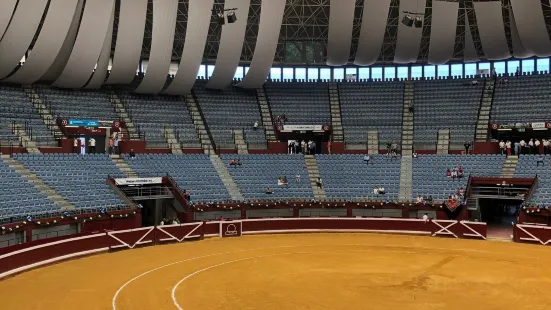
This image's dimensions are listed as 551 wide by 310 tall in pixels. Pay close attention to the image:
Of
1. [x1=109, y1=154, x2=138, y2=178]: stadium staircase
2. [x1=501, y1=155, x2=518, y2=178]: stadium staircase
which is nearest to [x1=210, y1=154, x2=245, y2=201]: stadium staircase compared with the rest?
[x1=109, y1=154, x2=138, y2=178]: stadium staircase

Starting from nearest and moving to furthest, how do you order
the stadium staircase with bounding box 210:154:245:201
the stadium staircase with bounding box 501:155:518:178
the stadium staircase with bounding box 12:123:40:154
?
the stadium staircase with bounding box 12:123:40:154 → the stadium staircase with bounding box 210:154:245:201 → the stadium staircase with bounding box 501:155:518:178

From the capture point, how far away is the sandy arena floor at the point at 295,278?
73.4 ft

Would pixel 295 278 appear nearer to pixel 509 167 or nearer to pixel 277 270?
pixel 277 270

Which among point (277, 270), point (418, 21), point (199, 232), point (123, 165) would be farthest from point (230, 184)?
point (418, 21)

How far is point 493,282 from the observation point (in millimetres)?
26109

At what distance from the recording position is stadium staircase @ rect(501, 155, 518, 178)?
1832 inches

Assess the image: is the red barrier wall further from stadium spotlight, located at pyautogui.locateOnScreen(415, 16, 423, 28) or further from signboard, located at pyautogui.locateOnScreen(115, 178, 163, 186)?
stadium spotlight, located at pyautogui.locateOnScreen(415, 16, 423, 28)

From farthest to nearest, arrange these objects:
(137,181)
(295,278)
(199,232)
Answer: (137,181)
(199,232)
(295,278)

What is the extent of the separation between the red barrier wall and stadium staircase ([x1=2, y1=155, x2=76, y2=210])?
175 inches

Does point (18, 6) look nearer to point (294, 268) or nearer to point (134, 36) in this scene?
point (134, 36)

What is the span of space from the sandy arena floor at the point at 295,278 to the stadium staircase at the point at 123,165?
1041 cm

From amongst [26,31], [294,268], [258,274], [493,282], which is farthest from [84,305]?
[26,31]

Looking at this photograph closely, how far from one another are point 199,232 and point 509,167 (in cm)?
2735

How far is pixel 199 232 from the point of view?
129 ft
